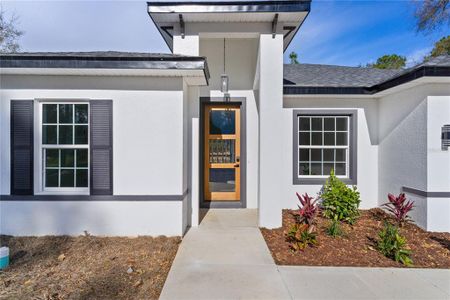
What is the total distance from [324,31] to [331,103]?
6.64 meters

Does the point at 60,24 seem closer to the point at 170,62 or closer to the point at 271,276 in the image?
the point at 170,62

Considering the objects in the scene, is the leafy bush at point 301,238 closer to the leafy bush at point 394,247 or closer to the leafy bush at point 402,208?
the leafy bush at point 394,247

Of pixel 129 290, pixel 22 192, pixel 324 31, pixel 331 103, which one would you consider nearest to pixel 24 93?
pixel 22 192

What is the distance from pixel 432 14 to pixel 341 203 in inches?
577

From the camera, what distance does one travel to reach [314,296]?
2902mm

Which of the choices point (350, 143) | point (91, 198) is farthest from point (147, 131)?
point (350, 143)

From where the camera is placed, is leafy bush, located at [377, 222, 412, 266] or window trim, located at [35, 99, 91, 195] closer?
leafy bush, located at [377, 222, 412, 266]

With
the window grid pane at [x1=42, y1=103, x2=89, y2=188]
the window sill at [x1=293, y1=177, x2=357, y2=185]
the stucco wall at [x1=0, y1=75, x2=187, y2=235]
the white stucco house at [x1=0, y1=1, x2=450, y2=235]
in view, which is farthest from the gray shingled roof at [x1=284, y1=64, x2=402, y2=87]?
the window grid pane at [x1=42, y1=103, x2=89, y2=188]

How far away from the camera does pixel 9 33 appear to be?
16.9 m

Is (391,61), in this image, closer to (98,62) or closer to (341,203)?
(341,203)

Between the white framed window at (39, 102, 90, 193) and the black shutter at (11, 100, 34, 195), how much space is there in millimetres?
213

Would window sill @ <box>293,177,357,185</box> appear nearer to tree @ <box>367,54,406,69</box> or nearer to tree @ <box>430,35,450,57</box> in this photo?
tree @ <box>430,35,450,57</box>

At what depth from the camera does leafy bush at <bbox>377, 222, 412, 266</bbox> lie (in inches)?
149

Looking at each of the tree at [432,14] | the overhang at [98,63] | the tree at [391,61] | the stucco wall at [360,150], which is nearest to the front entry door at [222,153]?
the stucco wall at [360,150]
